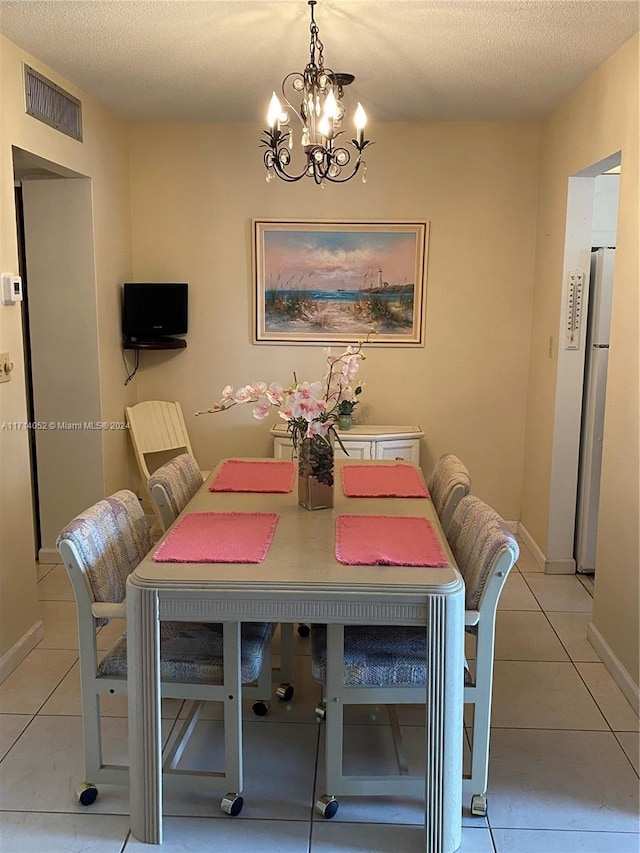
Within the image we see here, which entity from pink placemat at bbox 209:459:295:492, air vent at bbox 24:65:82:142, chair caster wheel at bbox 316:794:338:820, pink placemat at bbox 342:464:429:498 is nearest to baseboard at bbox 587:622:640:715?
pink placemat at bbox 342:464:429:498

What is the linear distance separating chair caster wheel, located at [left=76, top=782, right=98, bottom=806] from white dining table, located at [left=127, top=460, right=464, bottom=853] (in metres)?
0.21

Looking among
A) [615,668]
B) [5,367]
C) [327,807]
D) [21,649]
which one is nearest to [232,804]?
[327,807]

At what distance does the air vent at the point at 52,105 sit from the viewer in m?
3.04

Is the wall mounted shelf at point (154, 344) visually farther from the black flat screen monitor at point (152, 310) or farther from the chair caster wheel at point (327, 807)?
the chair caster wheel at point (327, 807)

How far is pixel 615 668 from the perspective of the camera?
2893 mm

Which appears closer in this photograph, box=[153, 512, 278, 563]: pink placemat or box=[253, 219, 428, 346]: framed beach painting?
box=[153, 512, 278, 563]: pink placemat

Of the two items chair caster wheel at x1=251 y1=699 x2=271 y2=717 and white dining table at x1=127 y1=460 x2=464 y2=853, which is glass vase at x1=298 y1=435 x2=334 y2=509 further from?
chair caster wheel at x1=251 y1=699 x2=271 y2=717

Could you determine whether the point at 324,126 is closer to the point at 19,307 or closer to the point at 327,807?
the point at 19,307

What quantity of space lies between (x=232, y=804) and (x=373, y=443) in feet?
7.77

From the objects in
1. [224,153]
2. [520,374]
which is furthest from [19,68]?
[520,374]

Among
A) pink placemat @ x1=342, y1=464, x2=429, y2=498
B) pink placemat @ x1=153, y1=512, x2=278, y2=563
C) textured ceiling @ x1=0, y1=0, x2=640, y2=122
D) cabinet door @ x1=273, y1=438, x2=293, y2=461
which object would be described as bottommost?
cabinet door @ x1=273, y1=438, x2=293, y2=461

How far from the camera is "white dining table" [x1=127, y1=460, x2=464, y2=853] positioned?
192 centimetres

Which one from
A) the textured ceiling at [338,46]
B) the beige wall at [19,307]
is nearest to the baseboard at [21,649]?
the beige wall at [19,307]

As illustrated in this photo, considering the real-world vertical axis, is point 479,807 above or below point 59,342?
below
